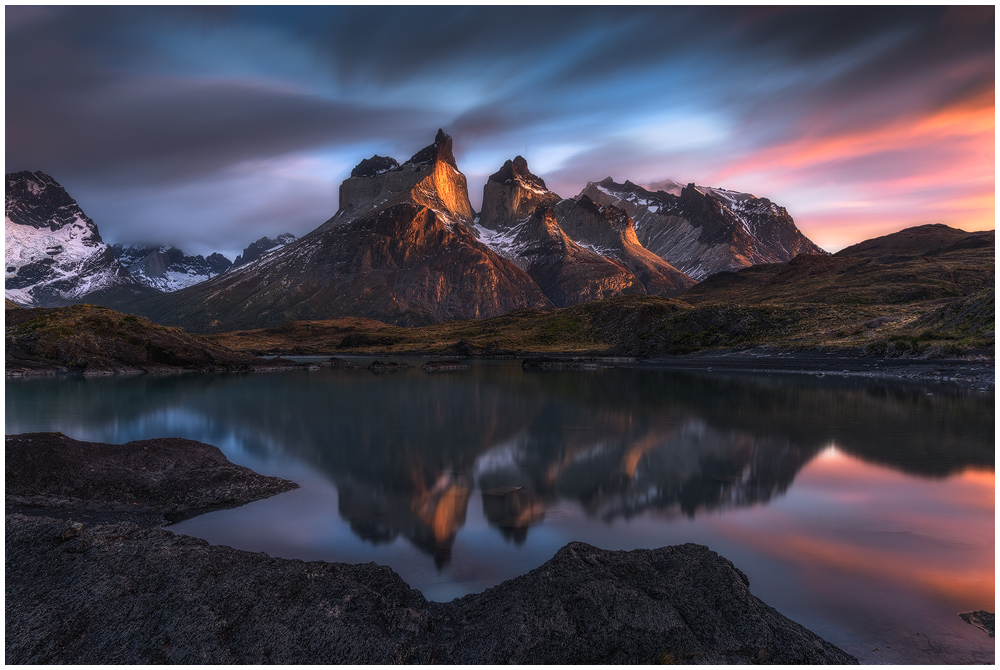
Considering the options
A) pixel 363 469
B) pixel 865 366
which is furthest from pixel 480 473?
pixel 865 366

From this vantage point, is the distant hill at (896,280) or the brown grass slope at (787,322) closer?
the brown grass slope at (787,322)

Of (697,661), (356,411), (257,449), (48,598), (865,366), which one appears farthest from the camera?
(865,366)

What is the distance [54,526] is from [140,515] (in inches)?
155

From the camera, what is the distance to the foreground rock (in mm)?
14938

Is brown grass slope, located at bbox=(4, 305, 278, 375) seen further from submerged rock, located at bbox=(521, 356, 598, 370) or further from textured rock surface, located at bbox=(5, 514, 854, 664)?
textured rock surface, located at bbox=(5, 514, 854, 664)

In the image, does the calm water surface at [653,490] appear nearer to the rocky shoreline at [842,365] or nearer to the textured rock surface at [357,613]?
the textured rock surface at [357,613]

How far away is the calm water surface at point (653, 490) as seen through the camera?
10719 mm

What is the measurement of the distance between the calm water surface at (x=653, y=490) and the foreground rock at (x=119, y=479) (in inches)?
48.3

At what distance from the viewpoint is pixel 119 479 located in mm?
15711

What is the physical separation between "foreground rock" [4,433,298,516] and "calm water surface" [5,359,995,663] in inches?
48.3

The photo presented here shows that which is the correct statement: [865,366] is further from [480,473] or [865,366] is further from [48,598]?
[48,598]

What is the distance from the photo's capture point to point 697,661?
7363 mm

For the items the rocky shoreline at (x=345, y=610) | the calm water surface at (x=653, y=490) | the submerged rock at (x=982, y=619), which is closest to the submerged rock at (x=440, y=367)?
the calm water surface at (x=653, y=490)

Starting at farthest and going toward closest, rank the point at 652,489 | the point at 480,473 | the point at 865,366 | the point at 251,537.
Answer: the point at 865,366
the point at 480,473
the point at 652,489
the point at 251,537
